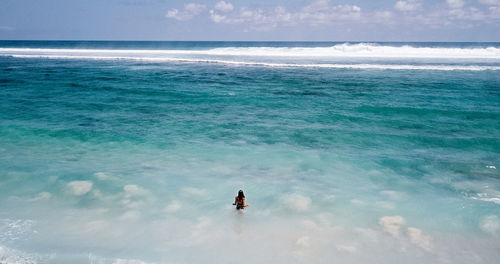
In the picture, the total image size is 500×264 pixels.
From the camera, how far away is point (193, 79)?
103ft

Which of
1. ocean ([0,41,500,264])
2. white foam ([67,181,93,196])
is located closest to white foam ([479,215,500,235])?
ocean ([0,41,500,264])

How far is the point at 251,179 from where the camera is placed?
10648 millimetres

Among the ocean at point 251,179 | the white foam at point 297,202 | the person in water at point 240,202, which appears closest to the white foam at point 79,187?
the ocean at point 251,179

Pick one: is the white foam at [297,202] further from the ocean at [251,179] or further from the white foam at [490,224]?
the white foam at [490,224]

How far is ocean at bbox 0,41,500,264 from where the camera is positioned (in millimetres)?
7254

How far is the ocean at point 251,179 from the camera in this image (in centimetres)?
725

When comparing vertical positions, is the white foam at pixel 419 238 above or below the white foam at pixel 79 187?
below

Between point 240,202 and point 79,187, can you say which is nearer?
point 240,202

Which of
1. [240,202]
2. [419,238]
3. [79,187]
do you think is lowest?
[419,238]

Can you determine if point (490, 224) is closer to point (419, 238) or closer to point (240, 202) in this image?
point (419, 238)

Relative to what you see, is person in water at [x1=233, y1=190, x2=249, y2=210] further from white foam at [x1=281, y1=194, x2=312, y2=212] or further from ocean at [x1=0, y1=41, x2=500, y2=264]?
white foam at [x1=281, y1=194, x2=312, y2=212]

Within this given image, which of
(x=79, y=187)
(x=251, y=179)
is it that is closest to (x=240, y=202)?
(x=251, y=179)

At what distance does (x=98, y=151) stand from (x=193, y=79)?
19.3 metres

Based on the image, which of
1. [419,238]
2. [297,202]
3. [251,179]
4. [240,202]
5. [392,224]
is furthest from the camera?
[251,179]
